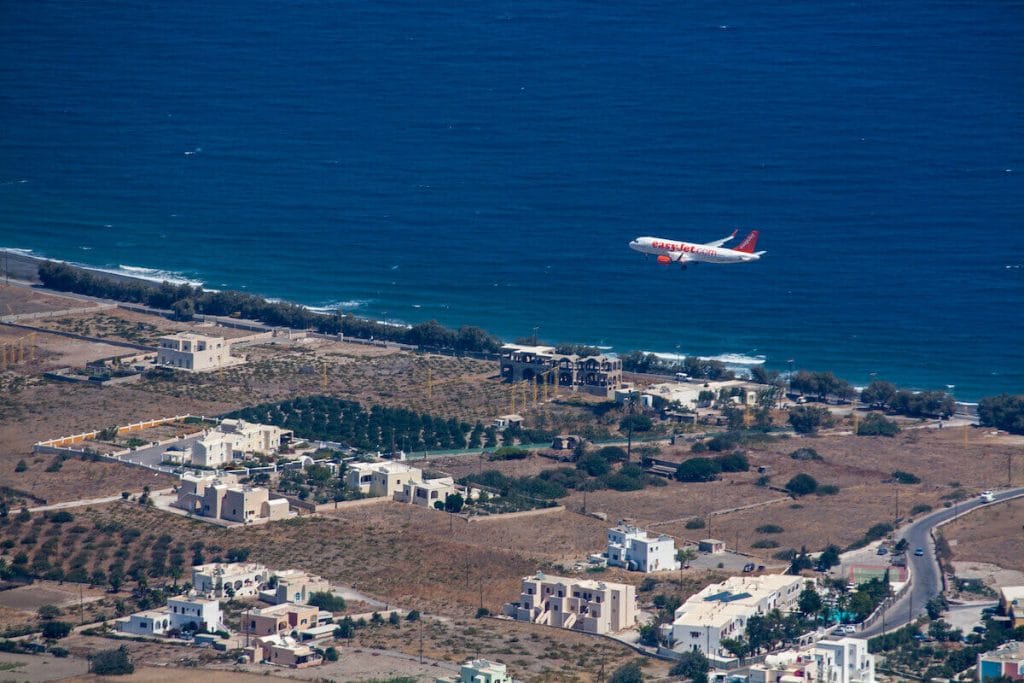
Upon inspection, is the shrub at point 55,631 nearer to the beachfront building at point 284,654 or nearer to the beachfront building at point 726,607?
the beachfront building at point 284,654

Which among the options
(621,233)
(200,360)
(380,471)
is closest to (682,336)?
(621,233)

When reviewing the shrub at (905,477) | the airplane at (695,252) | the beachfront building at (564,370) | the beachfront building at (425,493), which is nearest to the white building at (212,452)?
the beachfront building at (425,493)

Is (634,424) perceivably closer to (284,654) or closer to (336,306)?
(336,306)

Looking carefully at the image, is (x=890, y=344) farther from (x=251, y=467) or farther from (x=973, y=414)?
(x=251, y=467)

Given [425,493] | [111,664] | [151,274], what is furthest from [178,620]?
[151,274]

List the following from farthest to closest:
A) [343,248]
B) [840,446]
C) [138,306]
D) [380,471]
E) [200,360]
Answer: [343,248] < [138,306] < [200,360] < [840,446] < [380,471]
